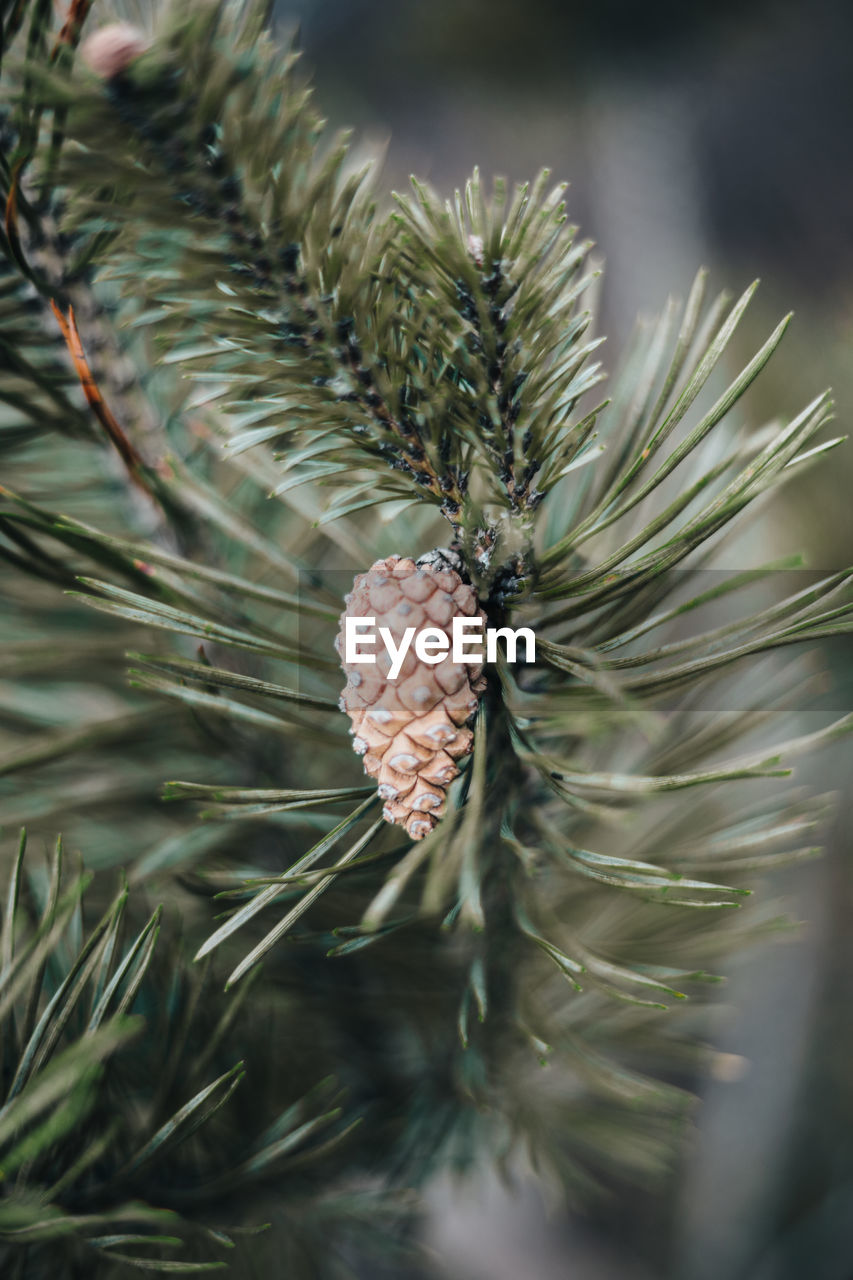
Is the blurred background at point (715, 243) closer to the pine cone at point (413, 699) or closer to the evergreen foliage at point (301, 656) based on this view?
the evergreen foliage at point (301, 656)

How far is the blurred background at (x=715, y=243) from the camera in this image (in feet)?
1.65

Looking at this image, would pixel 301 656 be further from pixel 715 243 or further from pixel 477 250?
pixel 715 243

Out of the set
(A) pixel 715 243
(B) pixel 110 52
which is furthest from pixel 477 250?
(A) pixel 715 243

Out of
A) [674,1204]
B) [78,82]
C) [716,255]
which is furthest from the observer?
[716,255]

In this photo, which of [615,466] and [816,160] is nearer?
[615,466]

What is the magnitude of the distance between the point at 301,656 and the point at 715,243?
718 mm

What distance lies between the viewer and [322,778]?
0.31m

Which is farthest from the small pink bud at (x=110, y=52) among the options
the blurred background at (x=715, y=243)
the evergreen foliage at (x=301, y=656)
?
the blurred background at (x=715, y=243)

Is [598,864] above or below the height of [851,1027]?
above

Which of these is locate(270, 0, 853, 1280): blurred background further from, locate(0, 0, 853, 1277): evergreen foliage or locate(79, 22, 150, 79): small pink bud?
locate(79, 22, 150, 79): small pink bud

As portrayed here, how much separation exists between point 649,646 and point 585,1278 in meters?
0.57

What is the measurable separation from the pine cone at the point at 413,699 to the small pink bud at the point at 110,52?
0.10 metres

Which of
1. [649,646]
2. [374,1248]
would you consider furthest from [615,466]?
[374,1248]

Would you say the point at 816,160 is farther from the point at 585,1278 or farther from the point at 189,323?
the point at 585,1278
